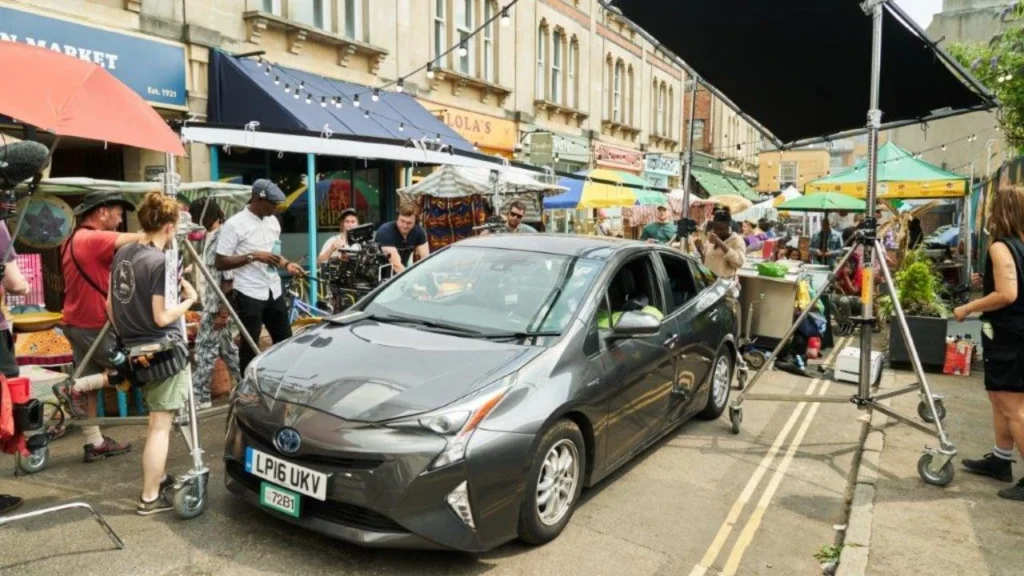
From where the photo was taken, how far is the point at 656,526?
426cm

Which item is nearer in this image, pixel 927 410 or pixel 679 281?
pixel 679 281

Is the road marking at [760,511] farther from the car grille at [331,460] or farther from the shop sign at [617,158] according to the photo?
the shop sign at [617,158]

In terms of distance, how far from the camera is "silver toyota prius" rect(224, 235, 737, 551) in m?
3.31

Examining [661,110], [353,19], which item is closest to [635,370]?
[353,19]

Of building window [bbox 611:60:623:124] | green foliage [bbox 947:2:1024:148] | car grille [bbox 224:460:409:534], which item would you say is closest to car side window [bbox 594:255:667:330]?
car grille [bbox 224:460:409:534]

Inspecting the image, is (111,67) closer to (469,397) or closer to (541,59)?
(469,397)

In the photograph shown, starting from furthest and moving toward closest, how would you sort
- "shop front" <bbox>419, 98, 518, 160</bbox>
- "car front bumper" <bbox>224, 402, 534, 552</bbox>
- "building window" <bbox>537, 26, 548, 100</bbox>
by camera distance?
"building window" <bbox>537, 26, 548, 100</bbox>
"shop front" <bbox>419, 98, 518, 160</bbox>
"car front bumper" <bbox>224, 402, 534, 552</bbox>

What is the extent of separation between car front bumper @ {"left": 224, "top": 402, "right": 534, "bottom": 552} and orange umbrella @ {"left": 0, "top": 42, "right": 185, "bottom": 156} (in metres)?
1.88

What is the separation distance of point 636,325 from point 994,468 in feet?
9.86

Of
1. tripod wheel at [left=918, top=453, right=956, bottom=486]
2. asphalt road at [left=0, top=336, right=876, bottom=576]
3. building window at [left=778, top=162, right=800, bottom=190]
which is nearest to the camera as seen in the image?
asphalt road at [left=0, top=336, right=876, bottom=576]

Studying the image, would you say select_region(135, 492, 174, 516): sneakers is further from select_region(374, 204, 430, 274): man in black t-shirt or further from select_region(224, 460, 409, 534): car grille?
select_region(374, 204, 430, 274): man in black t-shirt

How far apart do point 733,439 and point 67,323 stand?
17.0 ft

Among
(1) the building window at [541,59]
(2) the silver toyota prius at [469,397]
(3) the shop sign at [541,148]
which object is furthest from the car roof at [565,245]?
(1) the building window at [541,59]

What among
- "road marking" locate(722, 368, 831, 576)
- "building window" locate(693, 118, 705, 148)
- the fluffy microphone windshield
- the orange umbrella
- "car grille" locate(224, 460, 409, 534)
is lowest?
"road marking" locate(722, 368, 831, 576)
